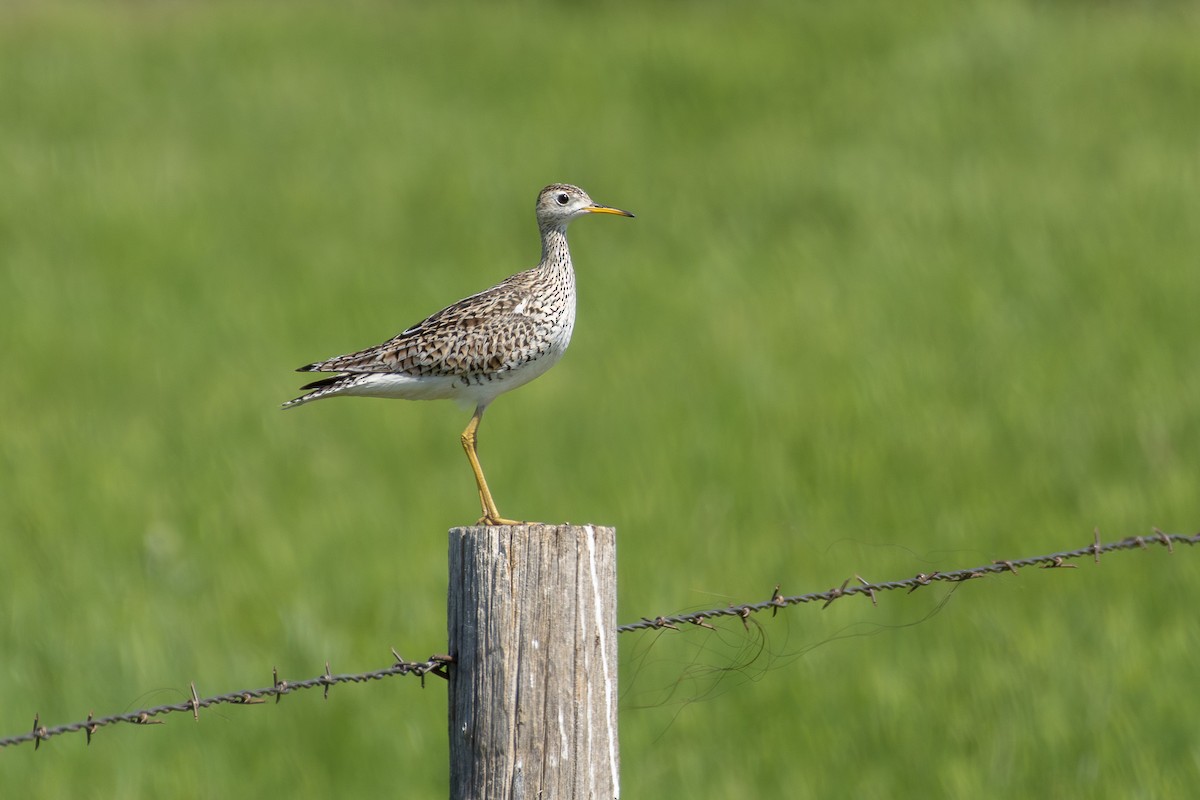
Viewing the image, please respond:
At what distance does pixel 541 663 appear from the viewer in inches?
152

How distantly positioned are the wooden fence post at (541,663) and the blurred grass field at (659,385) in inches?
96.1

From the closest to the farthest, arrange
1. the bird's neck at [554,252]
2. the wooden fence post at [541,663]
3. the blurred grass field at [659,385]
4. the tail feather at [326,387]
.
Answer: the wooden fence post at [541,663] < the tail feather at [326,387] < the bird's neck at [554,252] < the blurred grass field at [659,385]

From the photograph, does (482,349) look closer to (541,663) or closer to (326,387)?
(326,387)

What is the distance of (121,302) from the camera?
14.1 meters

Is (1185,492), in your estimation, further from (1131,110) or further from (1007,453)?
(1131,110)

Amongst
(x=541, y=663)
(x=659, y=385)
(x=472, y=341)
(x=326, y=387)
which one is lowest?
(x=541, y=663)

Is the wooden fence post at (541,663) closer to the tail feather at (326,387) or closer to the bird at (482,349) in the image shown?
the bird at (482,349)

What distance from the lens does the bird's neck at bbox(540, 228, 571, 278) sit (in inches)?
239

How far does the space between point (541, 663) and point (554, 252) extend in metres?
2.57

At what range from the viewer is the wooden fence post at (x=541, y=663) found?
12.7 ft

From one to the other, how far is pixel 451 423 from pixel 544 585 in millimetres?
8825

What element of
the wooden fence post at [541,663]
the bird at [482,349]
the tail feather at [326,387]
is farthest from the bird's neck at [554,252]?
the wooden fence post at [541,663]

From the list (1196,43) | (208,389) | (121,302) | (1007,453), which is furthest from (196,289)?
(1196,43)

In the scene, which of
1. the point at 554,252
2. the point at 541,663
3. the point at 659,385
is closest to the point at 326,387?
the point at 554,252
